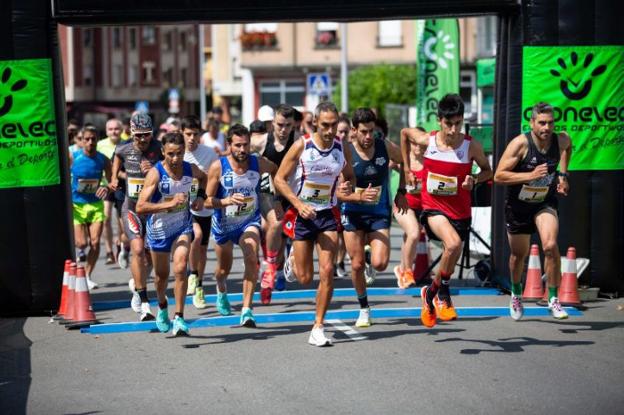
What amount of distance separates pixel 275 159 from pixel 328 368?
5160 millimetres

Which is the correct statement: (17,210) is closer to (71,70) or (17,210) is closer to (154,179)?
(154,179)

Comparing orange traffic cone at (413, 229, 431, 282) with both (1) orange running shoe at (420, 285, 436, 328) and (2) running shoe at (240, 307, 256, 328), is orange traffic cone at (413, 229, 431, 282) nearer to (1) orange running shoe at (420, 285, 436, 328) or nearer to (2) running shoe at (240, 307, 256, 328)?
(2) running shoe at (240, 307, 256, 328)

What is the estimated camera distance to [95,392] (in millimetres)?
8641

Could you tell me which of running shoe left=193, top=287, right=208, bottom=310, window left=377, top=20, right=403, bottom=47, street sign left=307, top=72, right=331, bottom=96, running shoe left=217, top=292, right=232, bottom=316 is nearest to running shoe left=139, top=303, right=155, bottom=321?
running shoe left=217, top=292, right=232, bottom=316

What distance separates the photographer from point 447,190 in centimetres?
1087

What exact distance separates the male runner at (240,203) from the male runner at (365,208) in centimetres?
92

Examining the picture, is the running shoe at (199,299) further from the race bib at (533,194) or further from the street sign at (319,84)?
the street sign at (319,84)

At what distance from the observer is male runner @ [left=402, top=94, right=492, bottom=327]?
10672 mm

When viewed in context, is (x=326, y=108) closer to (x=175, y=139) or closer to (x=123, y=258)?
(x=175, y=139)

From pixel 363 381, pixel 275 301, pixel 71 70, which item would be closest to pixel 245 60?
pixel 71 70

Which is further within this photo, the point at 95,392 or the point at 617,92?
the point at 617,92

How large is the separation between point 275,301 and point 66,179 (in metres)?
2.73

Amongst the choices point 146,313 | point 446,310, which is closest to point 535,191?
point 446,310

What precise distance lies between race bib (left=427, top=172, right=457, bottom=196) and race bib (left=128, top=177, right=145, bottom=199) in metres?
3.38
